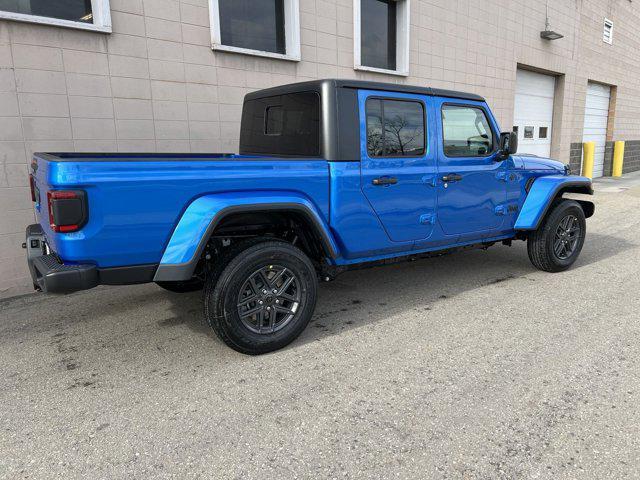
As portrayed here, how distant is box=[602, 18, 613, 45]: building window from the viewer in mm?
15668

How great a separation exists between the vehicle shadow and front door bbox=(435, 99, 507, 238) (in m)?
0.69

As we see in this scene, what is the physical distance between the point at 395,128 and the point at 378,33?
5540 millimetres

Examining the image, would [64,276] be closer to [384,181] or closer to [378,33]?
[384,181]

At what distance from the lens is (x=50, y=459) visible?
7.45ft

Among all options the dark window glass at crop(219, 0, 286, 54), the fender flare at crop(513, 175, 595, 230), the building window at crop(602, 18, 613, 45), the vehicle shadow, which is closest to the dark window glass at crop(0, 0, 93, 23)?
the dark window glass at crop(219, 0, 286, 54)

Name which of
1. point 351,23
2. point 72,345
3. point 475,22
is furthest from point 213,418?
point 475,22

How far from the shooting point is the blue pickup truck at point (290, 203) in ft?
8.98

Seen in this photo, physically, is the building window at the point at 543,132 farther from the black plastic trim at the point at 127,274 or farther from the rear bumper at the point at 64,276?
the rear bumper at the point at 64,276

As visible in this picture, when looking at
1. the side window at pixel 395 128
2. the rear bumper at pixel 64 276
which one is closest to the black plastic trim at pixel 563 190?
the side window at pixel 395 128

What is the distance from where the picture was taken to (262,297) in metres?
3.28

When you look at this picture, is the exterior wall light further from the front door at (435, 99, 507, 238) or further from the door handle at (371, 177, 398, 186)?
the door handle at (371, 177, 398, 186)

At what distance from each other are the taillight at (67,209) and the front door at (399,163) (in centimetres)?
194

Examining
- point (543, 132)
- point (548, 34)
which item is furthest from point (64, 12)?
point (543, 132)

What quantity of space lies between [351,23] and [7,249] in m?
5.82
